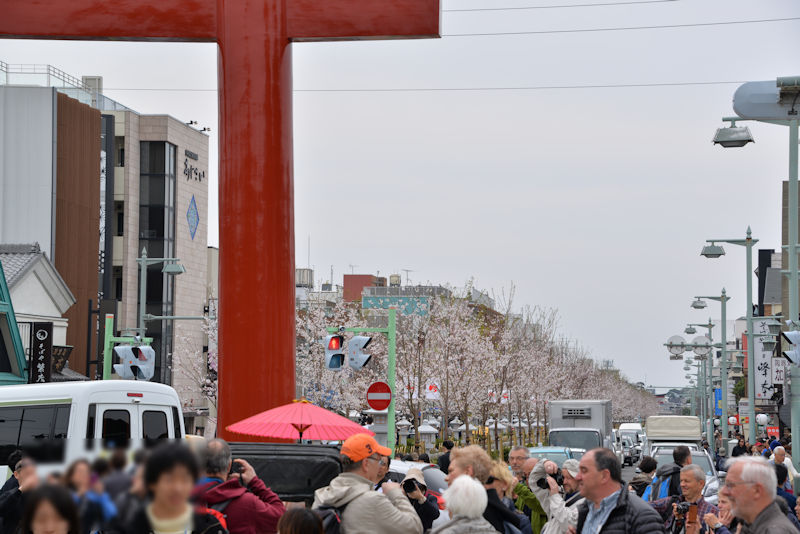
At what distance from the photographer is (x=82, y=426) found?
15047 millimetres

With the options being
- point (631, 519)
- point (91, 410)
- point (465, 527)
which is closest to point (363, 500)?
point (465, 527)

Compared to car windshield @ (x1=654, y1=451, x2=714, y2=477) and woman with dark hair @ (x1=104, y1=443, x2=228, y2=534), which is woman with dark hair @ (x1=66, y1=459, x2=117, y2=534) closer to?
woman with dark hair @ (x1=104, y1=443, x2=228, y2=534)

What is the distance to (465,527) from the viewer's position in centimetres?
657

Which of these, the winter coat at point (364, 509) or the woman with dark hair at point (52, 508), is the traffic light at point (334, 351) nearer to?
the winter coat at point (364, 509)

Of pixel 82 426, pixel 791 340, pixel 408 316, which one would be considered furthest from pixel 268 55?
pixel 408 316

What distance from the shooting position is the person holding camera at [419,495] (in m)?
9.48

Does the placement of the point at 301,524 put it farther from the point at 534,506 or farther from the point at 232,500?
the point at 534,506

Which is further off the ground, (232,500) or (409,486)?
(232,500)

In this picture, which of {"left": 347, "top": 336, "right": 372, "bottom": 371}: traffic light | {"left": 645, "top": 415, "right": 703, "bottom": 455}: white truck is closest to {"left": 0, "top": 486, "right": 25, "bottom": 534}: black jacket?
{"left": 347, "top": 336, "right": 372, "bottom": 371}: traffic light

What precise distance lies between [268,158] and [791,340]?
12.8 meters

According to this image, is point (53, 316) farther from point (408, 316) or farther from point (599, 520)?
point (599, 520)

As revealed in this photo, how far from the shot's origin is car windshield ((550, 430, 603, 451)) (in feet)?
122

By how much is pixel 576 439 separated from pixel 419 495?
28.8 metres

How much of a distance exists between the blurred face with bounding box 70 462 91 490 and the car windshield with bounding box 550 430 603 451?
3534 cm
